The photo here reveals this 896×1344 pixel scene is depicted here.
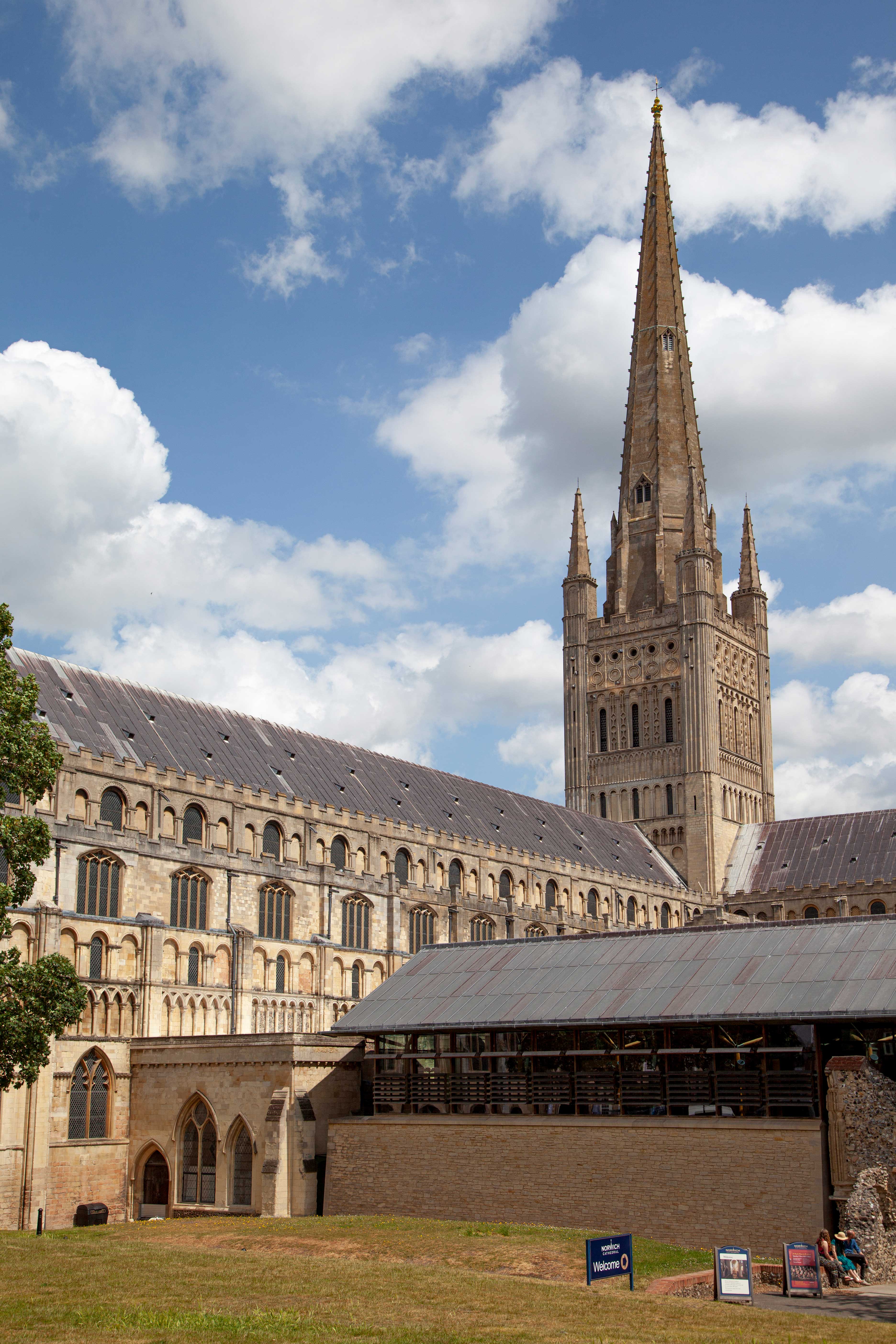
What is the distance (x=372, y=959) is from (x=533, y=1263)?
34858mm

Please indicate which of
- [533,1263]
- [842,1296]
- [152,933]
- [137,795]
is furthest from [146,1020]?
[842,1296]

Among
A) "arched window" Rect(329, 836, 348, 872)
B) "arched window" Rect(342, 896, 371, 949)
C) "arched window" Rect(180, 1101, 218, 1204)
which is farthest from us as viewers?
"arched window" Rect(329, 836, 348, 872)

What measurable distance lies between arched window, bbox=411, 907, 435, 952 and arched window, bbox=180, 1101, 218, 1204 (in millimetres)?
21508

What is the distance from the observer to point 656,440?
4397 inches

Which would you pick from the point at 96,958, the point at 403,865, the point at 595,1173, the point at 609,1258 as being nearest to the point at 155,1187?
the point at 96,958

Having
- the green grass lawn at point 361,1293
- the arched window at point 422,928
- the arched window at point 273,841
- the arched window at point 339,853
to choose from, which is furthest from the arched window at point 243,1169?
the arched window at point 422,928

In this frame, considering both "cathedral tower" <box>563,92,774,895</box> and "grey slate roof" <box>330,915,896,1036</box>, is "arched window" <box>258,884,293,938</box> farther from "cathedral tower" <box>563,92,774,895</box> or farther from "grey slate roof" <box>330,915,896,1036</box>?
"cathedral tower" <box>563,92,774,895</box>

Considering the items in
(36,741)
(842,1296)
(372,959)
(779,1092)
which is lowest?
(842,1296)

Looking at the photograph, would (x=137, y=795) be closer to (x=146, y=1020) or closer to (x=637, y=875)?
(x=146, y=1020)

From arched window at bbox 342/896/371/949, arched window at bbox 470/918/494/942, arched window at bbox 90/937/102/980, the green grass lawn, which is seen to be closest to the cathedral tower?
arched window at bbox 470/918/494/942

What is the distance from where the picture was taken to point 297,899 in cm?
6419

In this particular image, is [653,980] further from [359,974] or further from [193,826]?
[359,974]

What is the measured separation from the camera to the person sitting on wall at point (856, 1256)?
32.0m

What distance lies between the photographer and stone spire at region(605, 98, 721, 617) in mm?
110000
